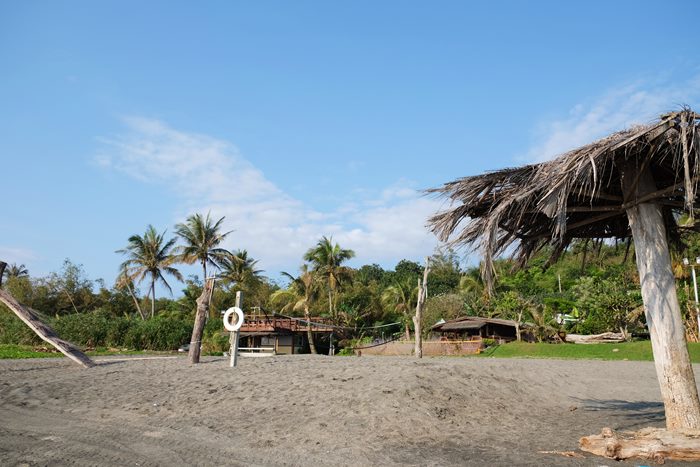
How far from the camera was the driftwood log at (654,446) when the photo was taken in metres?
5.14

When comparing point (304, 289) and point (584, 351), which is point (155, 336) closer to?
point (304, 289)

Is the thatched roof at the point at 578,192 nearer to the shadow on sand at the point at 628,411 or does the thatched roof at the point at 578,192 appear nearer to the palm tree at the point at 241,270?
the shadow on sand at the point at 628,411

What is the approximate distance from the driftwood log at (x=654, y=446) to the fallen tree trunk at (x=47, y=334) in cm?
1434

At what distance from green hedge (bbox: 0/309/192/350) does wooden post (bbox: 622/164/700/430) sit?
3228cm

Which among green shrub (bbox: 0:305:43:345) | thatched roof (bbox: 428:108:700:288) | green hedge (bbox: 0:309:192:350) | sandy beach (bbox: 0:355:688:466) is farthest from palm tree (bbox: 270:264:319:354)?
thatched roof (bbox: 428:108:700:288)

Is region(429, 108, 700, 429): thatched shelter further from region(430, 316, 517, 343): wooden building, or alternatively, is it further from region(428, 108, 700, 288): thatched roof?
region(430, 316, 517, 343): wooden building

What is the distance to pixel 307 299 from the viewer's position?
38.4 m

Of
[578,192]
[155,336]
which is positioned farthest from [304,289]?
[578,192]

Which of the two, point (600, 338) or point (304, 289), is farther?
point (304, 289)

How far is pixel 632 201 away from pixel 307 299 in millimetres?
33497

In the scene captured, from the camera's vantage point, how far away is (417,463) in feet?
19.0

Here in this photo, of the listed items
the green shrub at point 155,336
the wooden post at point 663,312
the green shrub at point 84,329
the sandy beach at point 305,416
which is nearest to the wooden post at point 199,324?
the sandy beach at point 305,416

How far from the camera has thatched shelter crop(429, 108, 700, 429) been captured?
523cm

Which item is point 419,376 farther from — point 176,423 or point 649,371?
point 649,371
